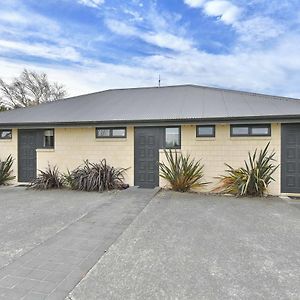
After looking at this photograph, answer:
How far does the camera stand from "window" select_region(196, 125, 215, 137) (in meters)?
8.48

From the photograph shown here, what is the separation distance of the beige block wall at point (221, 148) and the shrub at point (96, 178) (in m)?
1.80

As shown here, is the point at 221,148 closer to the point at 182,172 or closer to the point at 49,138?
the point at 182,172

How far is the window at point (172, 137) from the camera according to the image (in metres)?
8.74

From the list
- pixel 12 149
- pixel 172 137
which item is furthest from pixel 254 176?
pixel 12 149

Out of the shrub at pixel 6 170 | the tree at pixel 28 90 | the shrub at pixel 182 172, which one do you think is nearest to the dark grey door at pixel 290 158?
the shrub at pixel 182 172

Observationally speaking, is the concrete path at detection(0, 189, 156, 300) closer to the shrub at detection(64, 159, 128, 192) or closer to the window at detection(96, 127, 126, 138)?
the shrub at detection(64, 159, 128, 192)

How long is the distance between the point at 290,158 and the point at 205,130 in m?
2.91

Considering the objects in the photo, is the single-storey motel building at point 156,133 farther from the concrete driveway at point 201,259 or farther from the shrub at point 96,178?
the concrete driveway at point 201,259

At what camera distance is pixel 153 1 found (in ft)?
30.4

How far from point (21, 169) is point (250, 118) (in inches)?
362

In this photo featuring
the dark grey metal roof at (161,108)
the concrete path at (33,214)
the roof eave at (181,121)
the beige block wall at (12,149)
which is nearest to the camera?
the concrete path at (33,214)

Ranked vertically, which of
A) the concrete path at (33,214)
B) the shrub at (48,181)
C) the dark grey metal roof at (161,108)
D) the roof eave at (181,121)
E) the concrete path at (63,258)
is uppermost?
the dark grey metal roof at (161,108)

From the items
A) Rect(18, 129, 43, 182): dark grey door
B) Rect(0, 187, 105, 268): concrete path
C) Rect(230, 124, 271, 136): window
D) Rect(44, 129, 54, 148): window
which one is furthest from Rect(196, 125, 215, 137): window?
Rect(18, 129, 43, 182): dark grey door

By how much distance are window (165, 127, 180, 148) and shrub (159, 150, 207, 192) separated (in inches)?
11.1
